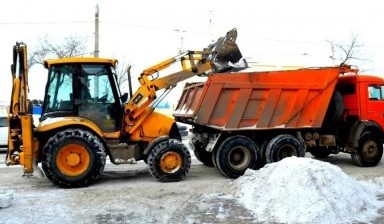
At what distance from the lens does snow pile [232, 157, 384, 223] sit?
6949 mm

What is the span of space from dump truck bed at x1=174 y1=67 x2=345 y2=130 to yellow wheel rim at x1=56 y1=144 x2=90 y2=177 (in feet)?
8.46

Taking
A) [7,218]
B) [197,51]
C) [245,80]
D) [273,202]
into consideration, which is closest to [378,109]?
[245,80]

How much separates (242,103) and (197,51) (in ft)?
5.19

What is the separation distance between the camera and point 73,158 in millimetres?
9461

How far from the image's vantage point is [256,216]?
7211 mm

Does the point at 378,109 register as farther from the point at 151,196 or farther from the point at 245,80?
the point at 151,196

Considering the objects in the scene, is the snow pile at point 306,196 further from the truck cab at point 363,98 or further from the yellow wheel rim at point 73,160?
the truck cab at point 363,98

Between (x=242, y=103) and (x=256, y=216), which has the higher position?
(x=242, y=103)

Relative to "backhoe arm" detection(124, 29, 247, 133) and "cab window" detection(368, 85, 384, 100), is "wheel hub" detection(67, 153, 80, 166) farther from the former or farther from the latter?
"cab window" detection(368, 85, 384, 100)

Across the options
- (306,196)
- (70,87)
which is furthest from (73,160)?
(306,196)

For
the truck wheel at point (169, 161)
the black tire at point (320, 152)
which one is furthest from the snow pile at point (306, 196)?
the black tire at point (320, 152)

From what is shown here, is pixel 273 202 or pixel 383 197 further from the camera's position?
pixel 383 197

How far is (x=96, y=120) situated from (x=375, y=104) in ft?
23.1

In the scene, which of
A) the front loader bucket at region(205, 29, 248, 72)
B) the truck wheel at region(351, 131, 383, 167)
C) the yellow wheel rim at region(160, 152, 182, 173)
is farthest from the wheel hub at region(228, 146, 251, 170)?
the truck wheel at region(351, 131, 383, 167)
